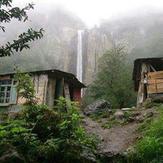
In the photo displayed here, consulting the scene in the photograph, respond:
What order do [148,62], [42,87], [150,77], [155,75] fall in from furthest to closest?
[148,62] < [42,87] < [150,77] < [155,75]

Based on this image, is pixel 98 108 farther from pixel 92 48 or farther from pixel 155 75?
pixel 92 48

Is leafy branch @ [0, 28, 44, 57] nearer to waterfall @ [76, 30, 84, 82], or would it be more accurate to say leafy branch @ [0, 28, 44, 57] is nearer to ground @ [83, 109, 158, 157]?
ground @ [83, 109, 158, 157]

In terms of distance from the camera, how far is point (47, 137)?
34.1 feet

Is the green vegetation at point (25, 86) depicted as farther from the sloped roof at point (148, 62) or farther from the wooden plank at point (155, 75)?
the sloped roof at point (148, 62)

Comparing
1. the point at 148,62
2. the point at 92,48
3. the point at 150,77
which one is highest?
the point at 92,48

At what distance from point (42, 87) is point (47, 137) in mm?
14253

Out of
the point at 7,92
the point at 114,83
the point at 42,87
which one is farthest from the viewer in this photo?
the point at 114,83

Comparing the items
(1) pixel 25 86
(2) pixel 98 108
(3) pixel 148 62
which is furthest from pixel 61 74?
(1) pixel 25 86

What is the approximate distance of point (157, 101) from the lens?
849 inches

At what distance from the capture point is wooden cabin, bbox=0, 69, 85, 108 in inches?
958

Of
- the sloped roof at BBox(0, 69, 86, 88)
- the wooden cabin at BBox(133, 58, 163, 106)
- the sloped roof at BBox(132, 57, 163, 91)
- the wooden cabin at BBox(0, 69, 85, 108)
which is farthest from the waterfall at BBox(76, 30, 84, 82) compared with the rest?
the wooden cabin at BBox(133, 58, 163, 106)

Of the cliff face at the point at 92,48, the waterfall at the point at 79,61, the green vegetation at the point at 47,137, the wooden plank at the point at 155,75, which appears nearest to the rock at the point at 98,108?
the wooden plank at the point at 155,75

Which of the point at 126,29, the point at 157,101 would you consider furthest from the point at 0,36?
the point at 157,101

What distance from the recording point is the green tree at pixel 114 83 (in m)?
31.9
